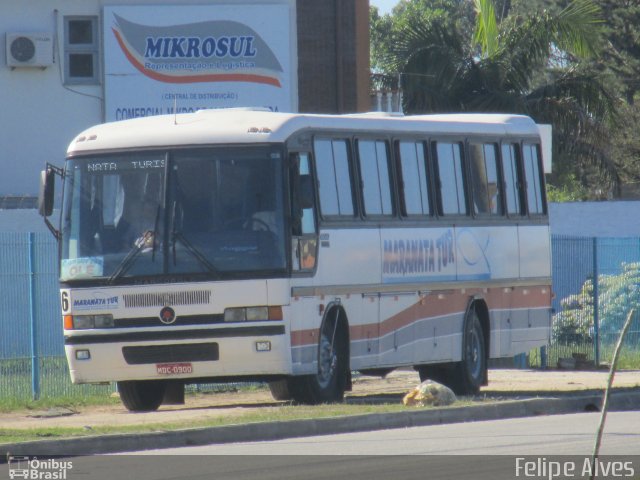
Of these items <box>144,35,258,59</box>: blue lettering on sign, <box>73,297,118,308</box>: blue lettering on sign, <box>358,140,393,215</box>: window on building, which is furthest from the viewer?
<box>144,35,258,59</box>: blue lettering on sign

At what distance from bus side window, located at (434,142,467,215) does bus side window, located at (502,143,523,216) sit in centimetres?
109

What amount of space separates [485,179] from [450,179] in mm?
865

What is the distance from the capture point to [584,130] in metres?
35.9

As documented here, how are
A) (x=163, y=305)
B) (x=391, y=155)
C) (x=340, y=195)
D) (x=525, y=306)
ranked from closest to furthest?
(x=163, y=305), (x=340, y=195), (x=391, y=155), (x=525, y=306)

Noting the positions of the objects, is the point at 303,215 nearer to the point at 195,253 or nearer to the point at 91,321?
the point at 195,253

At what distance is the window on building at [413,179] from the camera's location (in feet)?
58.9

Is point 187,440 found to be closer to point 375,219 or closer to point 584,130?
point 375,219

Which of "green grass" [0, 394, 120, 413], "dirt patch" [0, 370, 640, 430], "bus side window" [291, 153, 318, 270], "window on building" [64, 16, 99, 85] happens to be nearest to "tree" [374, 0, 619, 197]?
"window on building" [64, 16, 99, 85]

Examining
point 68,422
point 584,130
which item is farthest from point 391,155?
point 584,130

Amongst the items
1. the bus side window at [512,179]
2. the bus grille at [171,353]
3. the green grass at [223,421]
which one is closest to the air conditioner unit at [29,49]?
the bus side window at [512,179]

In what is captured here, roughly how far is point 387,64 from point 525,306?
17463mm

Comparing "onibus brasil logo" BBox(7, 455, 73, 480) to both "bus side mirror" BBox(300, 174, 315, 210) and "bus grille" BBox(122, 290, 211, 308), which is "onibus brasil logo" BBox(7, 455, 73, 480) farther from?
"bus side mirror" BBox(300, 174, 315, 210)

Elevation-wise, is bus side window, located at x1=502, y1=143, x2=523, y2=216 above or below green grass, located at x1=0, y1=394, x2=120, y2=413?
above

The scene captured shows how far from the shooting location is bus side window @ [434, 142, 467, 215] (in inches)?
735
